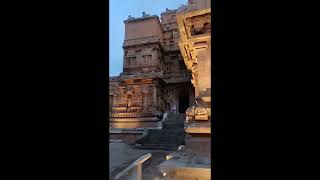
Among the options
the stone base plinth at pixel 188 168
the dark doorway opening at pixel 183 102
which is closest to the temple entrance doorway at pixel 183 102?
the dark doorway opening at pixel 183 102

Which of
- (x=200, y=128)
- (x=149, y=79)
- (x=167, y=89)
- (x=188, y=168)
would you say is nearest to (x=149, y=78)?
(x=149, y=79)

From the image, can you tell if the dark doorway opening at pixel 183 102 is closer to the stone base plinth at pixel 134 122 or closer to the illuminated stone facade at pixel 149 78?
the illuminated stone facade at pixel 149 78

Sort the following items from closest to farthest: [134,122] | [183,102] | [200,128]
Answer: [200,128] < [134,122] < [183,102]

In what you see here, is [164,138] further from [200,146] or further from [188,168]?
[188,168]

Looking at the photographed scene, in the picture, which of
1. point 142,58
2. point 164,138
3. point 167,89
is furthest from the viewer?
point 142,58

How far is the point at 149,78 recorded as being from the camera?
21.8m

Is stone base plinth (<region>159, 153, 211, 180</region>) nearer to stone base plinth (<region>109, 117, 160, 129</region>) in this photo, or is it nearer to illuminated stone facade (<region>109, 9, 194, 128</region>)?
stone base plinth (<region>109, 117, 160, 129</region>)

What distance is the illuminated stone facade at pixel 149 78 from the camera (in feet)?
68.2
